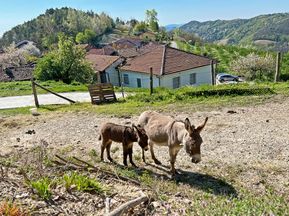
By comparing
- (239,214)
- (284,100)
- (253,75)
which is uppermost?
(239,214)

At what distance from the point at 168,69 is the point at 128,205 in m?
28.9

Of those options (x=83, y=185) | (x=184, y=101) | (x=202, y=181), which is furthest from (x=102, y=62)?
(x=83, y=185)

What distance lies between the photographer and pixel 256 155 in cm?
929

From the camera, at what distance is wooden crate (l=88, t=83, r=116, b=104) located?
1769 cm

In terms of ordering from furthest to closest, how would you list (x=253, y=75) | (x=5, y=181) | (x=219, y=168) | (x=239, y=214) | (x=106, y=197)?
1. (x=253, y=75)
2. (x=219, y=168)
3. (x=5, y=181)
4. (x=106, y=197)
5. (x=239, y=214)

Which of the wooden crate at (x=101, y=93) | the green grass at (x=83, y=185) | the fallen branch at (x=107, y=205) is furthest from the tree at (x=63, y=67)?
the fallen branch at (x=107, y=205)

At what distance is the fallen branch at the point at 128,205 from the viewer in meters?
5.02

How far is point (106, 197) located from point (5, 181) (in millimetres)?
2152

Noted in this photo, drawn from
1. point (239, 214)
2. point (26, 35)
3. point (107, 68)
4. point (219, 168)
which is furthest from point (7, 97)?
point (26, 35)

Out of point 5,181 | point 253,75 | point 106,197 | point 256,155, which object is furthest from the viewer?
point 253,75

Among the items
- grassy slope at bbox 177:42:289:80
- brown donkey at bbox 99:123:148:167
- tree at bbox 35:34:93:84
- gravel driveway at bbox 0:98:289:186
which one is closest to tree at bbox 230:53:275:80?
grassy slope at bbox 177:42:289:80

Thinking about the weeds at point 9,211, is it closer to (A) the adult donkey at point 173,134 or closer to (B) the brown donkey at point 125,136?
(A) the adult donkey at point 173,134

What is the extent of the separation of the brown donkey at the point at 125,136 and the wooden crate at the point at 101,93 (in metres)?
8.85

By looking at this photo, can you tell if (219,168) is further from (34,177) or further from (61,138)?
(61,138)
